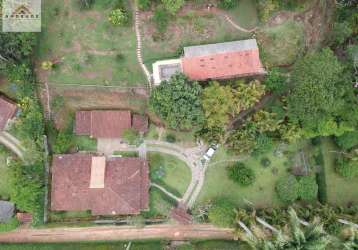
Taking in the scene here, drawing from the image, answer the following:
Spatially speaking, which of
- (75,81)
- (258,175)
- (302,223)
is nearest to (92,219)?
(75,81)

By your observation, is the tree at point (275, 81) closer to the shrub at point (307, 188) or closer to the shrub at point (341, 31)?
the shrub at point (341, 31)

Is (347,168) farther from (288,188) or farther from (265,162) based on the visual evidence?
(265,162)

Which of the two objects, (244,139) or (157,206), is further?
(157,206)

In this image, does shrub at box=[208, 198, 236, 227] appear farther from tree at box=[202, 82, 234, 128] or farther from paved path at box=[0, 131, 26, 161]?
paved path at box=[0, 131, 26, 161]

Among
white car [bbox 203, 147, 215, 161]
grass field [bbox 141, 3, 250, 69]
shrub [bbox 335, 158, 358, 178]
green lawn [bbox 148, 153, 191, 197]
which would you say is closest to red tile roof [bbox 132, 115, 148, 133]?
green lawn [bbox 148, 153, 191, 197]

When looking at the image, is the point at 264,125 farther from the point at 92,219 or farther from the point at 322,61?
the point at 92,219

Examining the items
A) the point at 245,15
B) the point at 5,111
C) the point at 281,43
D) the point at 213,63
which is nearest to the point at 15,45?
the point at 5,111

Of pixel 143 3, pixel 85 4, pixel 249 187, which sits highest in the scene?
pixel 85 4
